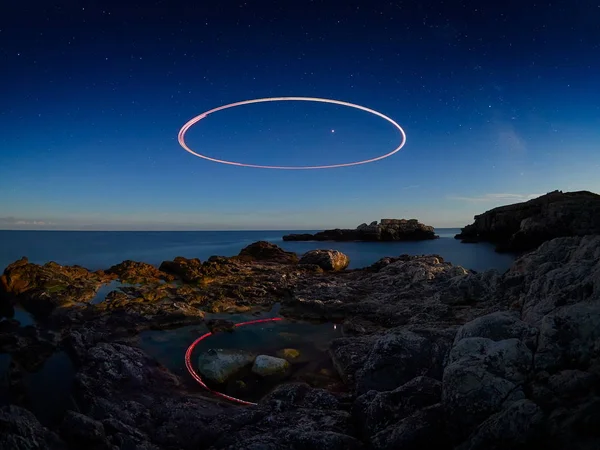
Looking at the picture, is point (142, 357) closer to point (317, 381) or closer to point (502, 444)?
point (317, 381)

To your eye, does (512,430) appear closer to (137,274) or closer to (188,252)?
(137,274)

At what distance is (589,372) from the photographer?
6.22 meters

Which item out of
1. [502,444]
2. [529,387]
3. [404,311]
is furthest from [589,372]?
[404,311]

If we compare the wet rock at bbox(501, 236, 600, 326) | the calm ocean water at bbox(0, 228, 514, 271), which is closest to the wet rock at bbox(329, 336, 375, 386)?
the wet rock at bbox(501, 236, 600, 326)

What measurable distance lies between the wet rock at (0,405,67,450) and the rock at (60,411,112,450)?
217mm

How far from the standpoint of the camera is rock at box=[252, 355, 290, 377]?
1188 centimetres

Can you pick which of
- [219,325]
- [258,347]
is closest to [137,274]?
[219,325]

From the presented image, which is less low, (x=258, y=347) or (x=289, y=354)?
(x=289, y=354)

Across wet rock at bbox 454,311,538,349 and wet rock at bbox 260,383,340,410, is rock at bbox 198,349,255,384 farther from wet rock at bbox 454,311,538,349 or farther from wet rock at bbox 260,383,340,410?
wet rock at bbox 454,311,538,349

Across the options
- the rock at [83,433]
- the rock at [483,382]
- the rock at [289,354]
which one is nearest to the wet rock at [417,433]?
the rock at [483,382]

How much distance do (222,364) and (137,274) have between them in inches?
774

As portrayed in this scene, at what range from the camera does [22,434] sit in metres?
5.96

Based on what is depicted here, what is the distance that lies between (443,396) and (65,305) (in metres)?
21.0

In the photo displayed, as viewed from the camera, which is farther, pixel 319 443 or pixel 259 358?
pixel 259 358
